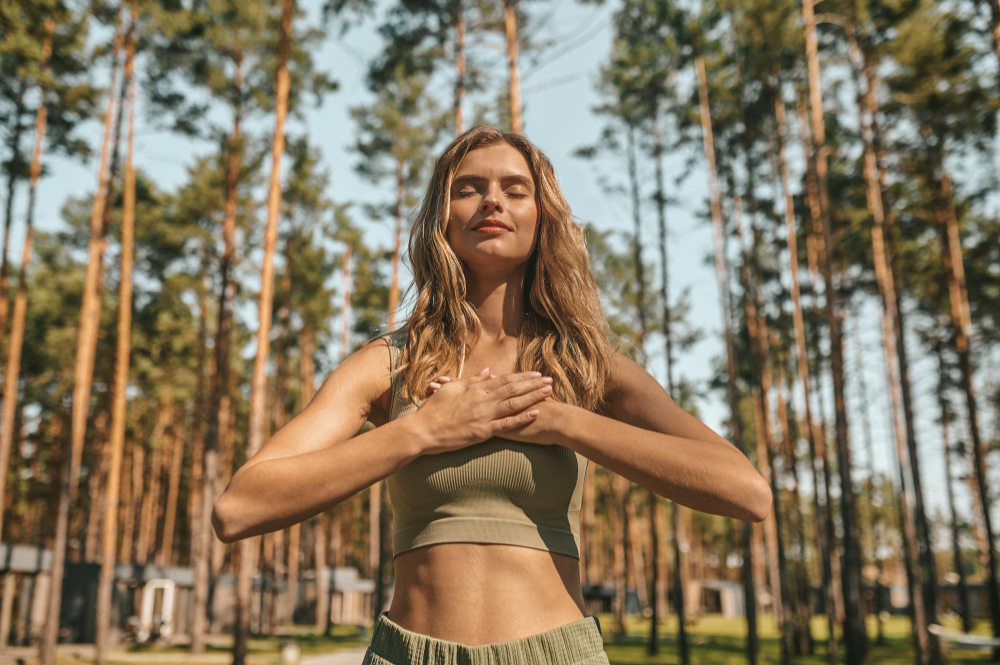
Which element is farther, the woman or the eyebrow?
the eyebrow

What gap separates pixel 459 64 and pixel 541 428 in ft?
52.5

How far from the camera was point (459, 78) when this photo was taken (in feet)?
51.5

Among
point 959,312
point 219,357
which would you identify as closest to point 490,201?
point 219,357

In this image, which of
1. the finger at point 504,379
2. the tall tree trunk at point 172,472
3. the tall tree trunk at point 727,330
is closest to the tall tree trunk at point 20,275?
the tall tree trunk at point 727,330

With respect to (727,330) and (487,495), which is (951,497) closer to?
(727,330)

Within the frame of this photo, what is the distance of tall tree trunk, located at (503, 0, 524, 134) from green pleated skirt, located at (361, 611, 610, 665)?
1210 centimetres

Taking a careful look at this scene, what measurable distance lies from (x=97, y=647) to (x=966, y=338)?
26275 mm

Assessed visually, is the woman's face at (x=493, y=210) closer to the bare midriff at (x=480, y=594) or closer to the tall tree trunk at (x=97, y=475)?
Answer: the bare midriff at (x=480, y=594)

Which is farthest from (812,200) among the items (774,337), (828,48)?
(774,337)

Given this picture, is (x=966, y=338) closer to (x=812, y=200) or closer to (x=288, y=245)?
(x=812, y=200)

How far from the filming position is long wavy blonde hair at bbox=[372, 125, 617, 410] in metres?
1.55

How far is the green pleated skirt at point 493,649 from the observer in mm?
1250

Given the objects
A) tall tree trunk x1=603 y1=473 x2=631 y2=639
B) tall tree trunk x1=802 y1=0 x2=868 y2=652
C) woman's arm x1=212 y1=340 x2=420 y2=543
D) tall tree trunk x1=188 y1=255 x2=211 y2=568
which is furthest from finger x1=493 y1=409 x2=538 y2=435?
tall tree trunk x1=188 y1=255 x2=211 y2=568

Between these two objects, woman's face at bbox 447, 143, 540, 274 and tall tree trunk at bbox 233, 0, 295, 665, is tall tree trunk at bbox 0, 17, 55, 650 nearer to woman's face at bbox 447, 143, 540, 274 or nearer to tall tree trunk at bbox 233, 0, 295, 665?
tall tree trunk at bbox 233, 0, 295, 665
